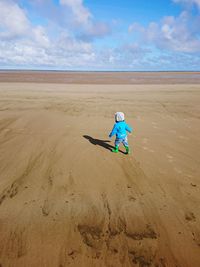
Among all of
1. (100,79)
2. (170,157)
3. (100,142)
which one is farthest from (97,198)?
(100,79)

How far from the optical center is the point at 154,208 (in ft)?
16.6

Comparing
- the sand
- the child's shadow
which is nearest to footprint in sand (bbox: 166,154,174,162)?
the sand

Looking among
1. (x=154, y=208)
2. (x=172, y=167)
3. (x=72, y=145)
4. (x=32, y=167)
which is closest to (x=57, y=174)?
(x=32, y=167)

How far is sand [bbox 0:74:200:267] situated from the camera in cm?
392

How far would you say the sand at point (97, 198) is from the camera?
392cm

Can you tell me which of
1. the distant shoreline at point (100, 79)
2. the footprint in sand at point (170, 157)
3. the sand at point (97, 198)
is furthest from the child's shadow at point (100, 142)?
the distant shoreline at point (100, 79)

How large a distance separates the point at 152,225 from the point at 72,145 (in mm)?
4729

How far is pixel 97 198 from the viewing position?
5.42 m

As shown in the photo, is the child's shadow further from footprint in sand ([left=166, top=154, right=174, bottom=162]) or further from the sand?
footprint in sand ([left=166, top=154, right=174, bottom=162])

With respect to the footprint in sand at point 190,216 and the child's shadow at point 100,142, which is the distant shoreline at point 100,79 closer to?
the child's shadow at point 100,142

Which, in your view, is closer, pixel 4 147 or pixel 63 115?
pixel 4 147

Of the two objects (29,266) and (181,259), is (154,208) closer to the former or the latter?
(181,259)

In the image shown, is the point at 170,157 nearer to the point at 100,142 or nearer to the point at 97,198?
the point at 100,142

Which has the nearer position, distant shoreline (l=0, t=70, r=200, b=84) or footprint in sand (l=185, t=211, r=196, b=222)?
footprint in sand (l=185, t=211, r=196, b=222)
